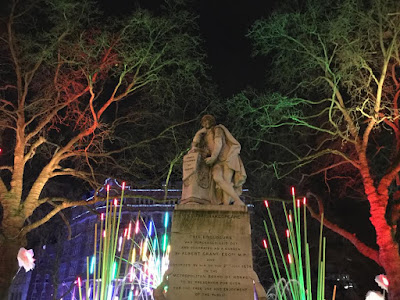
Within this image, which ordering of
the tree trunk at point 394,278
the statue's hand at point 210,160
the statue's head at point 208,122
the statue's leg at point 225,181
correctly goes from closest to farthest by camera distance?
the statue's leg at point 225,181 → the statue's hand at point 210,160 → the statue's head at point 208,122 → the tree trunk at point 394,278

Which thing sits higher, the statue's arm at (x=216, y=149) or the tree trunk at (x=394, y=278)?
the statue's arm at (x=216, y=149)

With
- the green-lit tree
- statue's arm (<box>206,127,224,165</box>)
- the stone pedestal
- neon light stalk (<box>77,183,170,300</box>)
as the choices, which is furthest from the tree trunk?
statue's arm (<box>206,127,224,165</box>)

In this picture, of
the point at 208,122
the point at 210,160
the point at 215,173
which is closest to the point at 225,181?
the point at 215,173

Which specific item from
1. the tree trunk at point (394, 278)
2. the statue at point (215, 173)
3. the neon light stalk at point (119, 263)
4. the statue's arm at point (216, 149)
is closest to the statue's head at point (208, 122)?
the statue at point (215, 173)

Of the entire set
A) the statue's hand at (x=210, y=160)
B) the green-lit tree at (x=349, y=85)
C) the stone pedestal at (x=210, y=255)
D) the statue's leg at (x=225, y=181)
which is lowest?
the stone pedestal at (x=210, y=255)

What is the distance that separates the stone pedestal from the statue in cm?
39

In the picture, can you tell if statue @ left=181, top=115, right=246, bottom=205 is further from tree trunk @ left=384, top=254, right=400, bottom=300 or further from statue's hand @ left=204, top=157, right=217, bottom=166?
tree trunk @ left=384, top=254, right=400, bottom=300

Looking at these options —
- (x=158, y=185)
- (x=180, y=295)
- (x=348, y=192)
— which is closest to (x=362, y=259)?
(x=348, y=192)

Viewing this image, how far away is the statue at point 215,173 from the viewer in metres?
8.28

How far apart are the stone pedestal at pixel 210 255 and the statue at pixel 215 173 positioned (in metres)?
0.39

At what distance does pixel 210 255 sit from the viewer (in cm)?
751

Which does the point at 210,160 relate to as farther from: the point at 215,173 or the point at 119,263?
the point at 119,263

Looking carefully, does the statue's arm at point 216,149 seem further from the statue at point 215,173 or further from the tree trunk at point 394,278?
the tree trunk at point 394,278

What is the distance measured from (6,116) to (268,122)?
1018 centimetres
